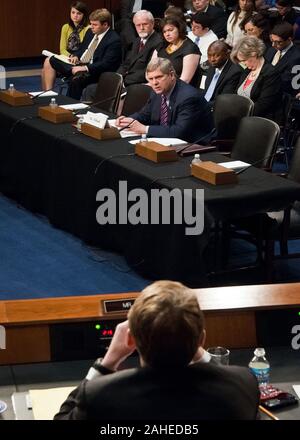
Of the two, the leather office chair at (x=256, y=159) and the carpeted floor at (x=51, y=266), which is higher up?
the leather office chair at (x=256, y=159)

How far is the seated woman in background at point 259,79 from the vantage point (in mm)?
7254

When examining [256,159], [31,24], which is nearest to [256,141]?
[256,159]

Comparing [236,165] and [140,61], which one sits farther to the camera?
[140,61]

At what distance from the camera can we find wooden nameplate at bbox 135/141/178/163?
5.99 meters

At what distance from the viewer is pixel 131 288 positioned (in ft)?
19.0

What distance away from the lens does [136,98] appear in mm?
7605

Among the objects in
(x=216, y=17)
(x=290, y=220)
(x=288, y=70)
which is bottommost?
(x=290, y=220)

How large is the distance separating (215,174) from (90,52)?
4522 mm

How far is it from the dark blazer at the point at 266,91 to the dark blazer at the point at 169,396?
520 centimetres

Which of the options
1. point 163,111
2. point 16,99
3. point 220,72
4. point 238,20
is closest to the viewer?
point 163,111

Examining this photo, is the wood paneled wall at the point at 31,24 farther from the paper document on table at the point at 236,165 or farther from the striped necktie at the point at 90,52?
the paper document on table at the point at 236,165

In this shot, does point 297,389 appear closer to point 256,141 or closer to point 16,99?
point 256,141

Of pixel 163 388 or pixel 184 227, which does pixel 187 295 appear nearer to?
pixel 163 388

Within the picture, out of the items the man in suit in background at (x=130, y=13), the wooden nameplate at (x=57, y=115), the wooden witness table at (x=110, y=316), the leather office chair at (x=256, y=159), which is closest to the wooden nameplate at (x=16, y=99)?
the wooden nameplate at (x=57, y=115)
